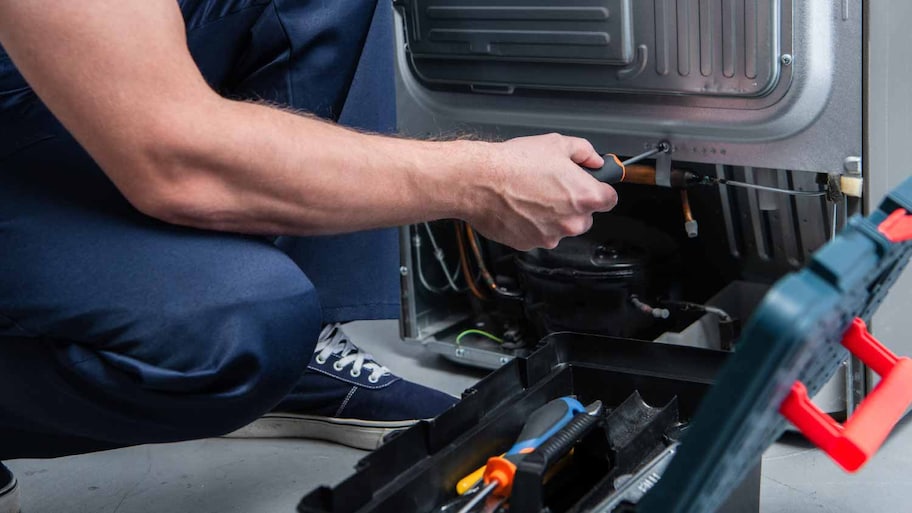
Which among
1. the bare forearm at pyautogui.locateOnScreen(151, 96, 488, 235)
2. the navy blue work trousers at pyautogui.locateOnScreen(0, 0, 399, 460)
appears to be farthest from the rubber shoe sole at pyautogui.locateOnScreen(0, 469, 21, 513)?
the bare forearm at pyautogui.locateOnScreen(151, 96, 488, 235)

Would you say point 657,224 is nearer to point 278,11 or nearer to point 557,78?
point 557,78

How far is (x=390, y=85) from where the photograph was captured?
148cm

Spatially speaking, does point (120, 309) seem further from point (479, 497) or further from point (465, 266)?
point (465, 266)

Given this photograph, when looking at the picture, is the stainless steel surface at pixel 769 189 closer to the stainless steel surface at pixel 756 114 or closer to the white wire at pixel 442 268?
the stainless steel surface at pixel 756 114

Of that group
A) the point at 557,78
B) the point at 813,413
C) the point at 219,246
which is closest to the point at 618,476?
the point at 813,413

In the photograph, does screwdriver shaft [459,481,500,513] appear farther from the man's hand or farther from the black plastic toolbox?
the man's hand

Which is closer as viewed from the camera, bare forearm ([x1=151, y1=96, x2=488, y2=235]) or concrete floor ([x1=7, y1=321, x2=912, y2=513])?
bare forearm ([x1=151, y1=96, x2=488, y2=235])

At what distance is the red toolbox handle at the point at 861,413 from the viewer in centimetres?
74

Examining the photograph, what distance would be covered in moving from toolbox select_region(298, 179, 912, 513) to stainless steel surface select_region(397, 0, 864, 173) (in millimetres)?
277

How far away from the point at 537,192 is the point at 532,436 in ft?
0.85

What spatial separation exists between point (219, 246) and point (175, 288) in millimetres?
62

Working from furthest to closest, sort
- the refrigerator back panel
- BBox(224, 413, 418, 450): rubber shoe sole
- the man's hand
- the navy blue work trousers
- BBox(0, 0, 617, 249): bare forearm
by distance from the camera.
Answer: BBox(224, 413, 418, 450): rubber shoe sole → the refrigerator back panel → the man's hand → the navy blue work trousers → BBox(0, 0, 617, 249): bare forearm

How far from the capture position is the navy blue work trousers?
39.5 inches

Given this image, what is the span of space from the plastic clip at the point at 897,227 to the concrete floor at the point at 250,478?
537 mm
